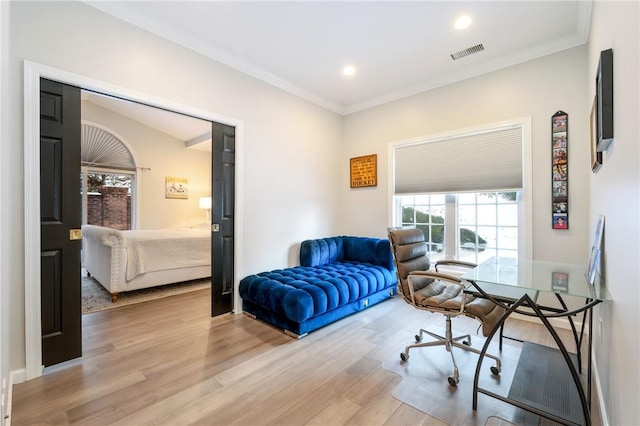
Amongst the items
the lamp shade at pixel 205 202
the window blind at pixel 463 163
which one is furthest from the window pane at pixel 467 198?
the lamp shade at pixel 205 202

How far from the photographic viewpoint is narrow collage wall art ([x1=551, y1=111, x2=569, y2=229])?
280cm

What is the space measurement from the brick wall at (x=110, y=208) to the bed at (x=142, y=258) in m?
1.78

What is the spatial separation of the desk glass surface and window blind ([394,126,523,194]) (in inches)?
49.5

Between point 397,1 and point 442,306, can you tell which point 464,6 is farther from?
point 442,306

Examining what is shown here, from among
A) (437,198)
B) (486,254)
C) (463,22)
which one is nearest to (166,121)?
(437,198)

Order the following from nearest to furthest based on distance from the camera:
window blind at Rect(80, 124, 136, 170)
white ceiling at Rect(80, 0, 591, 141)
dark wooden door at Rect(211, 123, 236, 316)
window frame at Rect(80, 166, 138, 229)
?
white ceiling at Rect(80, 0, 591, 141), dark wooden door at Rect(211, 123, 236, 316), window blind at Rect(80, 124, 136, 170), window frame at Rect(80, 166, 138, 229)

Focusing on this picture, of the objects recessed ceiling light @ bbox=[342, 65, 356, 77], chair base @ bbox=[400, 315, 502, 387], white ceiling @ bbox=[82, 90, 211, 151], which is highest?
white ceiling @ bbox=[82, 90, 211, 151]

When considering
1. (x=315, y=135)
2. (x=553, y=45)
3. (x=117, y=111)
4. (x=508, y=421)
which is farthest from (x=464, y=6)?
(x=117, y=111)

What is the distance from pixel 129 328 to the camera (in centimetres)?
285

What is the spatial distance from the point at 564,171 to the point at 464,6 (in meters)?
1.88

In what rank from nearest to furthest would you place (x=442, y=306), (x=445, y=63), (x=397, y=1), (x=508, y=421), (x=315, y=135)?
1. (x=508, y=421)
2. (x=442, y=306)
3. (x=397, y=1)
4. (x=445, y=63)
5. (x=315, y=135)

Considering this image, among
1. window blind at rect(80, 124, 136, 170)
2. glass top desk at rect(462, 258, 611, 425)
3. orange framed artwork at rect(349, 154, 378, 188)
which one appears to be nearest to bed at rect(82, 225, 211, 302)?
window blind at rect(80, 124, 136, 170)

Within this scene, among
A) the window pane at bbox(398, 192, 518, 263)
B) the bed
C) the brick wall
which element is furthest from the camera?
the brick wall

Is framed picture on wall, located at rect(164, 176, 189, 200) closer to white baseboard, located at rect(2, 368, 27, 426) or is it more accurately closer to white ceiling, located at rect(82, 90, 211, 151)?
white ceiling, located at rect(82, 90, 211, 151)
